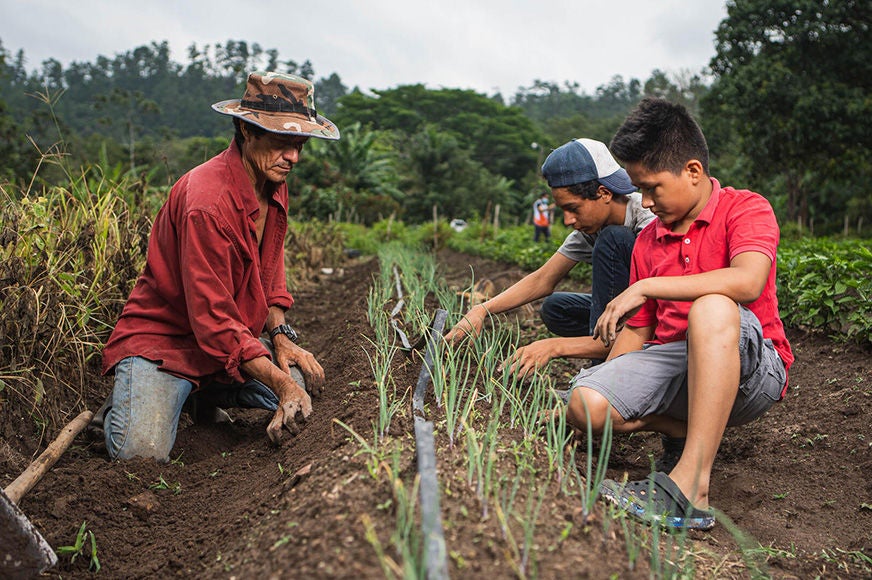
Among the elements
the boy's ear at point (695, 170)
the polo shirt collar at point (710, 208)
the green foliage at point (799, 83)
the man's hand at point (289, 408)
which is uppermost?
the green foliage at point (799, 83)

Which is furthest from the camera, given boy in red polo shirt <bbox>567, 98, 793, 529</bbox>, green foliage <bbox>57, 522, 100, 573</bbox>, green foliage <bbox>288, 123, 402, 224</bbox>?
green foliage <bbox>288, 123, 402, 224</bbox>

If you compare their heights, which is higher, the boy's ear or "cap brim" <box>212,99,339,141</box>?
"cap brim" <box>212,99,339,141</box>

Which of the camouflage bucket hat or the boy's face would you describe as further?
the camouflage bucket hat

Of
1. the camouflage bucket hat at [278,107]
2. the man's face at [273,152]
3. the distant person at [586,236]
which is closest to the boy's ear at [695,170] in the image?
the distant person at [586,236]

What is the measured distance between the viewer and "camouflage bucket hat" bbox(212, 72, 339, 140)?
231 centimetres

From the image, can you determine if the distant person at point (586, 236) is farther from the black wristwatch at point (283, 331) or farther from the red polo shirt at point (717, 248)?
the black wristwatch at point (283, 331)

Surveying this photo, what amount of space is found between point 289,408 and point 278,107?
106 centimetres

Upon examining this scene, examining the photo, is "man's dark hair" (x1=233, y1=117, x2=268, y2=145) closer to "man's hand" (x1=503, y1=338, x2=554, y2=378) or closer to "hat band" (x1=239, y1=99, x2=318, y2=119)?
"hat band" (x1=239, y1=99, x2=318, y2=119)

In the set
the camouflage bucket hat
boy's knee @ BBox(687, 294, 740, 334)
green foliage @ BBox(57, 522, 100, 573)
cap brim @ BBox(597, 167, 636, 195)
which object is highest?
the camouflage bucket hat

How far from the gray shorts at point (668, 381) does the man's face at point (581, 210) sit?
65cm

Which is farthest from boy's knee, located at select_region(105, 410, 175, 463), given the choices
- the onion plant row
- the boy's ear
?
the boy's ear

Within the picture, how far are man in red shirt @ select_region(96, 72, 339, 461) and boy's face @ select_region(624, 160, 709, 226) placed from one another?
1.07 metres

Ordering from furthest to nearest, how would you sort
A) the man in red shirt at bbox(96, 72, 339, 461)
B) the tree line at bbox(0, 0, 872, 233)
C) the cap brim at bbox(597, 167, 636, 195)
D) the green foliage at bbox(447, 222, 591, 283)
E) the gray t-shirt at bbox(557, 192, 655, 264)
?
the tree line at bbox(0, 0, 872, 233) < the green foliage at bbox(447, 222, 591, 283) < the gray t-shirt at bbox(557, 192, 655, 264) < the cap brim at bbox(597, 167, 636, 195) < the man in red shirt at bbox(96, 72, 339, 461)

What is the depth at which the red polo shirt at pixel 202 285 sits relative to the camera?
2.22 metres
